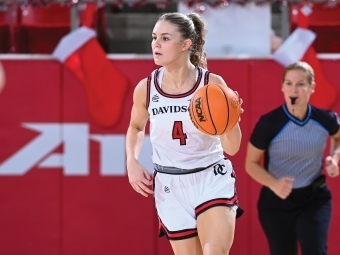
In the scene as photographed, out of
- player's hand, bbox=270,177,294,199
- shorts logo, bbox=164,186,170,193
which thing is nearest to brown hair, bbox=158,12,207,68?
shorts logo, bbox=164,186,170,193

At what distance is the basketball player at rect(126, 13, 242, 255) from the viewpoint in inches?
182

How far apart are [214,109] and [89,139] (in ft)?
9.92

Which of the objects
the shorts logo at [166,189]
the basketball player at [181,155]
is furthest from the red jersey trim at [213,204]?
the shorts logo at [166,189]

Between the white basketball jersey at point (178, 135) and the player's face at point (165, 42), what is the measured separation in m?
0.22

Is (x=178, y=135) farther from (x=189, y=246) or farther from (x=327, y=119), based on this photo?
(x=327, y=119)

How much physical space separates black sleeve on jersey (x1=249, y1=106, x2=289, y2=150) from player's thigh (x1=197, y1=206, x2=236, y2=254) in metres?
1.28

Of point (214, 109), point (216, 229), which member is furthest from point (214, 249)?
point (214, 109)

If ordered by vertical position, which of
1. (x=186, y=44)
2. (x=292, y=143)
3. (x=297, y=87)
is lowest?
(x=292, y=143)

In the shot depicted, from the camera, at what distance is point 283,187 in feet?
18.3

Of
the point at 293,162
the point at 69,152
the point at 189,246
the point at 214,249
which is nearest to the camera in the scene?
the point at 214,249

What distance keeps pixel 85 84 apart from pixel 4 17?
118 cm

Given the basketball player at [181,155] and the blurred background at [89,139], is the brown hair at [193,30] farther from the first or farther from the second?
the blurred background at [89,139]

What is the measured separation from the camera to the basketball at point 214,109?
4.43 m

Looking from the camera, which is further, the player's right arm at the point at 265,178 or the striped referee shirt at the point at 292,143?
the striped referee shirt at the point at 292,143
